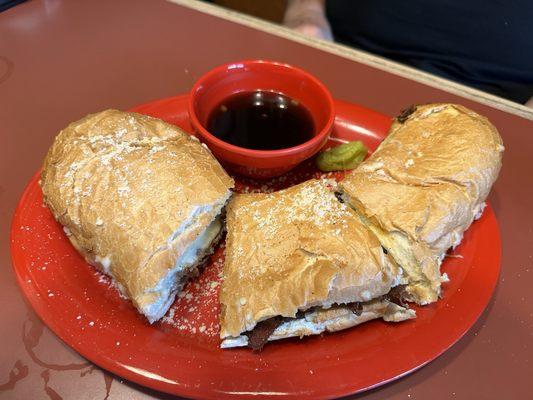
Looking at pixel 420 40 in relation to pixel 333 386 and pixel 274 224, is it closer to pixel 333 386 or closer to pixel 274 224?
pixel 274 224

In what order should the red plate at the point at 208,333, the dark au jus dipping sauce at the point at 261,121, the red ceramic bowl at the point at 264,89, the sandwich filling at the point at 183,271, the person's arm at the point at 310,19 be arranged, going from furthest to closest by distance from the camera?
the person's arm at the point at 310,19 → the dark au jus dipping sauce at the point at 261,121 → the red ceramic bowl at the point at 264,89 → the sandwich filling at the point at 183,271 → the red plate at the point at 208,333

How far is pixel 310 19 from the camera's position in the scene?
2705mm

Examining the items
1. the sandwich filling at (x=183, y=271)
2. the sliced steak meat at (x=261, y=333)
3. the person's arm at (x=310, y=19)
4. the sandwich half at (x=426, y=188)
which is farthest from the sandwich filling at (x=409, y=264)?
the person's arm at (x=310, y=19)

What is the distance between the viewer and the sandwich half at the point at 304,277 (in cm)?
124

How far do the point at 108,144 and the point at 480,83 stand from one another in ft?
6.45

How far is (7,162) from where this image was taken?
1746 mm

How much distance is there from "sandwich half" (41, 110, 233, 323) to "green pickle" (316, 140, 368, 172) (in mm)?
477

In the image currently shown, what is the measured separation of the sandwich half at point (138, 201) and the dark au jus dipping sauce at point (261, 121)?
0.23 meters

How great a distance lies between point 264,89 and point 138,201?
0.80 m

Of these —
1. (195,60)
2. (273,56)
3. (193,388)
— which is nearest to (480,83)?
(273,56)

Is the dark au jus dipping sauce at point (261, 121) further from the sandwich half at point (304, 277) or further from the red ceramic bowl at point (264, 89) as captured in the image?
the sandwich half at point (304, 277)

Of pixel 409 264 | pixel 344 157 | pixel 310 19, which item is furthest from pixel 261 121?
pixel 310 19

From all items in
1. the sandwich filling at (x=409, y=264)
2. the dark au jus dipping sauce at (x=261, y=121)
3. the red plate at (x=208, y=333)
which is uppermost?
the dark au jus dipping sauce at (x=261, y=121)

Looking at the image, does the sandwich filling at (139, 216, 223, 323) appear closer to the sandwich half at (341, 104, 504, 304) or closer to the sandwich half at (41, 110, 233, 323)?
the sandwich half at (41, 110, 233, 323)
